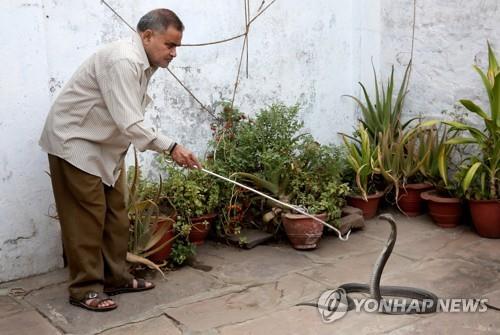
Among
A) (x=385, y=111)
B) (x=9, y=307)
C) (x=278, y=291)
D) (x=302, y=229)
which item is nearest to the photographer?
(x=9, y=307)

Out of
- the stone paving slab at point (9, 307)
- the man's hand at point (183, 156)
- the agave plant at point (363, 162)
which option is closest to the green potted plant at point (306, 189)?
the agave plant at point (363, 162)

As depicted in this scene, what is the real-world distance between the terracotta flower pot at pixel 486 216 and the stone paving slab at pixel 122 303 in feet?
7.18

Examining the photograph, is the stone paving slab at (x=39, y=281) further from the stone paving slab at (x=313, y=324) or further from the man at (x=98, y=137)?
the stone paving slab at (x=313, y=324)

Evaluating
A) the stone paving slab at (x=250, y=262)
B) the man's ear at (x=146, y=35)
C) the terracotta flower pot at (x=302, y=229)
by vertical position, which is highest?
the man's ear at (x=146, y=35)

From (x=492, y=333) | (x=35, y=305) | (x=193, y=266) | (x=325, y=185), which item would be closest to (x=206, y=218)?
(x=193, y=266)

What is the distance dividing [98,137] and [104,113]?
14cm

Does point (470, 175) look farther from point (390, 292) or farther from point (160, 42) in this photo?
point (160, 42)

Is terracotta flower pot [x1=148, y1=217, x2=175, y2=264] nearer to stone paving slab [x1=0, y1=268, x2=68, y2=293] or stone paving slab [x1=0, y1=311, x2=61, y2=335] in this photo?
stone paving slab [x1=0, y1=268, x2=68, y2=293]

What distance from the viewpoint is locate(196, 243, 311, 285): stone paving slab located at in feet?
14.7

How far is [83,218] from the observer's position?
3.91 metres

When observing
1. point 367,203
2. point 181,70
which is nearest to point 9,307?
point 181,70

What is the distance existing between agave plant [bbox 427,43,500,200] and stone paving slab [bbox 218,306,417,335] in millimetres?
1805

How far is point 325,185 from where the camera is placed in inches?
205

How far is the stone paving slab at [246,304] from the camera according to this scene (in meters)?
3.77
